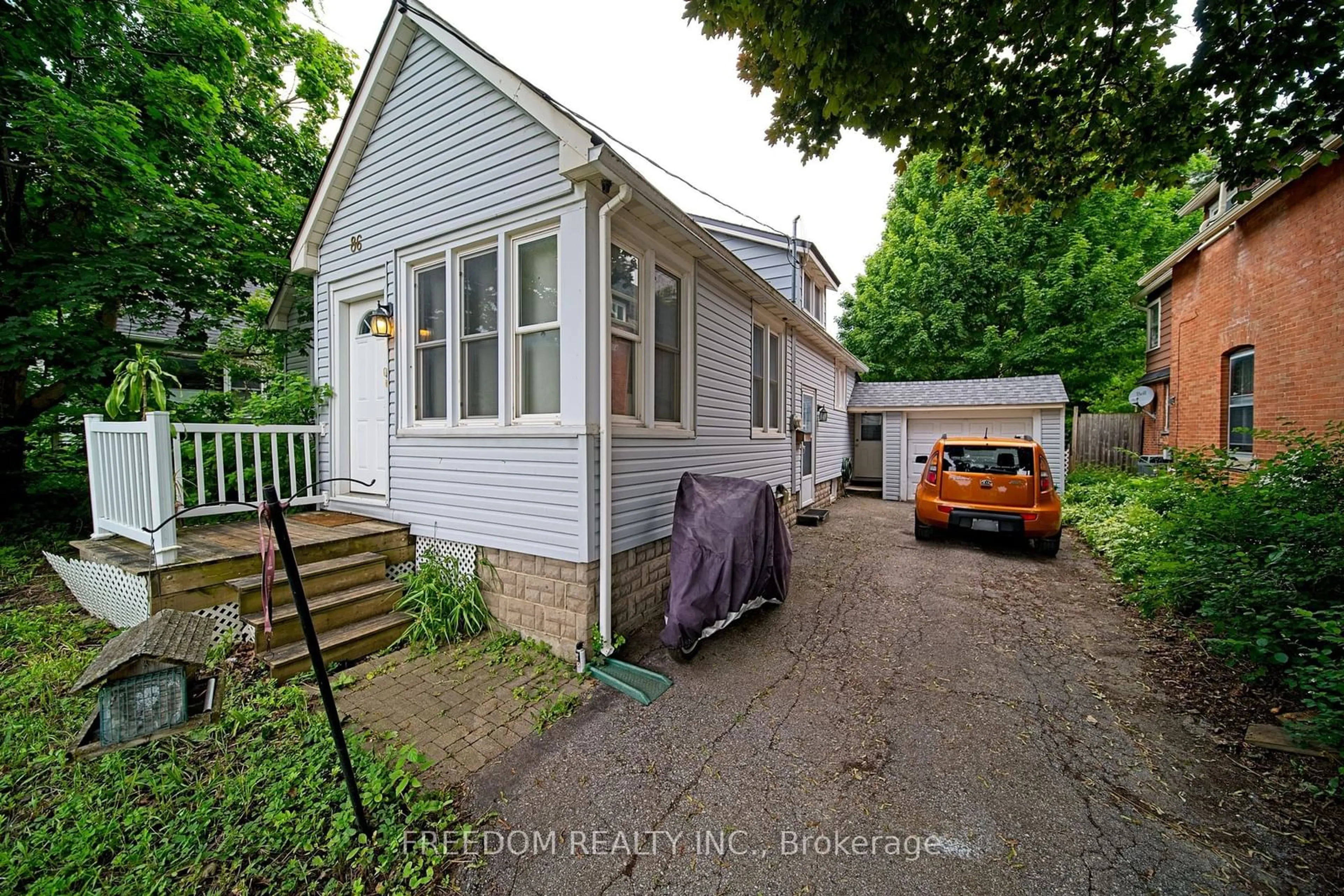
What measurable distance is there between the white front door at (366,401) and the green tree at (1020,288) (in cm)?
1653

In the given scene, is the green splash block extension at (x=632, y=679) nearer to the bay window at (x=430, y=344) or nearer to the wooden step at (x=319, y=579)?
the wooden step at (x=319, y=579)

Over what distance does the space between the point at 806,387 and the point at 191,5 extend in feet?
36.6

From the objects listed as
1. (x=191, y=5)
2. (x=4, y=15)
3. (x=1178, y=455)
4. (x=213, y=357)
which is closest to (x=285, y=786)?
(x=213, y=357)

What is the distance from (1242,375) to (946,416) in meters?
5.04

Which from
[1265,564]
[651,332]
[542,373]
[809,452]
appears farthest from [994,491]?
[542,373]

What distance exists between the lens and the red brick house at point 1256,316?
6.49m

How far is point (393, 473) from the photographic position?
5.15 m

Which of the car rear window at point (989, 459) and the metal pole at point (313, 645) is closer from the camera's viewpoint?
the metal pole at point (313, 645)

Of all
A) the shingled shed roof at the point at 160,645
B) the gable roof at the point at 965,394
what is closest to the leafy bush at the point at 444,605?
the shingled shed roof at the point at 160,645

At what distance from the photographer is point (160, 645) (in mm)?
2195

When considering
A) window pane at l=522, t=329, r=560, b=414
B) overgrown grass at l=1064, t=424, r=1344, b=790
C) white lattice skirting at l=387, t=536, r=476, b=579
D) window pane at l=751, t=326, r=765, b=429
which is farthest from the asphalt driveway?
window pane at l=751, t=326, r=765, b=429

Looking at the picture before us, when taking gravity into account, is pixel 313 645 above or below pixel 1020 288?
below

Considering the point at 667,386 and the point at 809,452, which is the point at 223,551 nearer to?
the point at 667,386

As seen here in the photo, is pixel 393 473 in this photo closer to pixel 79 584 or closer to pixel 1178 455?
pixel 79 584
